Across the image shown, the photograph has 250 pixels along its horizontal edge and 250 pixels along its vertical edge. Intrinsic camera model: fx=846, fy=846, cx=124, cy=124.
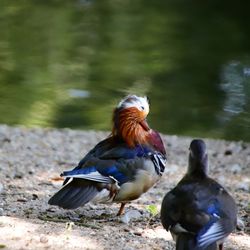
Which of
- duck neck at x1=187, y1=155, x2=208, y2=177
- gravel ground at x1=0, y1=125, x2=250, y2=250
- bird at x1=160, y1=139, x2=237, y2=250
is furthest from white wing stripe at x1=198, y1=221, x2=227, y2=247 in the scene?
gravel ground at x1=0, y1=125, x2=250, y2=250

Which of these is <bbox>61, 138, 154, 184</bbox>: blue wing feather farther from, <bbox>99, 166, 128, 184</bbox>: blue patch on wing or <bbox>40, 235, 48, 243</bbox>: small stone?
<bbox>40, 235, 48, 243</bbox>: small stone

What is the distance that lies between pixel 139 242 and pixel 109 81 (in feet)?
28.3

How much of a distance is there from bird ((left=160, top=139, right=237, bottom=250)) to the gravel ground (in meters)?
0.52

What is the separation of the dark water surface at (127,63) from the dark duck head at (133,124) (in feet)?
15.6

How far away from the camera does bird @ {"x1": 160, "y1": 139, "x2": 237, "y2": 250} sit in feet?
14.6

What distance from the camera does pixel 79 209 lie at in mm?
6172

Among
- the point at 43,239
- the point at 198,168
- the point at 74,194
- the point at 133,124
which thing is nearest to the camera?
the point at 43,239

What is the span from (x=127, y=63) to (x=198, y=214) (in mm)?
10981

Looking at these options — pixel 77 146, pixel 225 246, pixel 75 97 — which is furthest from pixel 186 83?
pixel 225 246

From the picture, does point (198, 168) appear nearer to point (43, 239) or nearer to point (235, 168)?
point (43, 239)

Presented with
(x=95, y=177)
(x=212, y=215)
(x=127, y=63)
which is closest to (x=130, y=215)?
(x=95, y=177)

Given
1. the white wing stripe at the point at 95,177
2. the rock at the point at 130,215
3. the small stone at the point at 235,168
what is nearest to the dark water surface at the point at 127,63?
the small stone at the point at 235,168

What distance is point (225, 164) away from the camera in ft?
28.7

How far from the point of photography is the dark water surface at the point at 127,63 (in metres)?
11.8
